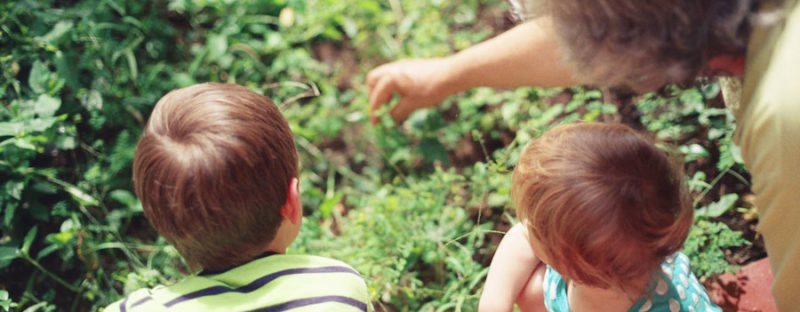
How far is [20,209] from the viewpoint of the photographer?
1864 mm

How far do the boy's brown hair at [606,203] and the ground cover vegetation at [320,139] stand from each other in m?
0.40

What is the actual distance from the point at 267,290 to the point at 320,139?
1.19m

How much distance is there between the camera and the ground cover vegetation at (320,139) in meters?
1.73

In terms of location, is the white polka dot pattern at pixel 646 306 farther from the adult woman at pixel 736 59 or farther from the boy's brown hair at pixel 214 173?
the boy's brown hair at pixel 214 173

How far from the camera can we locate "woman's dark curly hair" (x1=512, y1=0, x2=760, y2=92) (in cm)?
96

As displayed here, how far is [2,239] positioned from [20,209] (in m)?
0.10

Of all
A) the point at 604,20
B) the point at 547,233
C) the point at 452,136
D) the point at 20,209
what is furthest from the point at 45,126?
the point at 604,20

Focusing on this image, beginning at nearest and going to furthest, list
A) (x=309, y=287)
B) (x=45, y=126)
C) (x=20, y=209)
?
(x=309, y=287), (x=45, y=126), (x=20, y=209)

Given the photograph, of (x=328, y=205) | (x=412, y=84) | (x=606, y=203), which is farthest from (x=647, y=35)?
(x=328, y=205)

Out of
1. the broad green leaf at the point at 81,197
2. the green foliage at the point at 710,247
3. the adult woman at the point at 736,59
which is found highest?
the adult woman at the point at 736,59

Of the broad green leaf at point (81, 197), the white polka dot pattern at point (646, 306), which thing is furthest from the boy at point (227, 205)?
the broad green leaf at point (81, 197)

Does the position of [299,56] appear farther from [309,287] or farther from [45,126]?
[309,287]

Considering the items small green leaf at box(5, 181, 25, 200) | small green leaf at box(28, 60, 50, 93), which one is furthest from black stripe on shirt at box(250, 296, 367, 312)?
small green leaf at box(28, 60, 50, 93)

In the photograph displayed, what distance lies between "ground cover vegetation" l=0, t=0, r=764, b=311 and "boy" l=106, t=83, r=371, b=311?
45 cm
